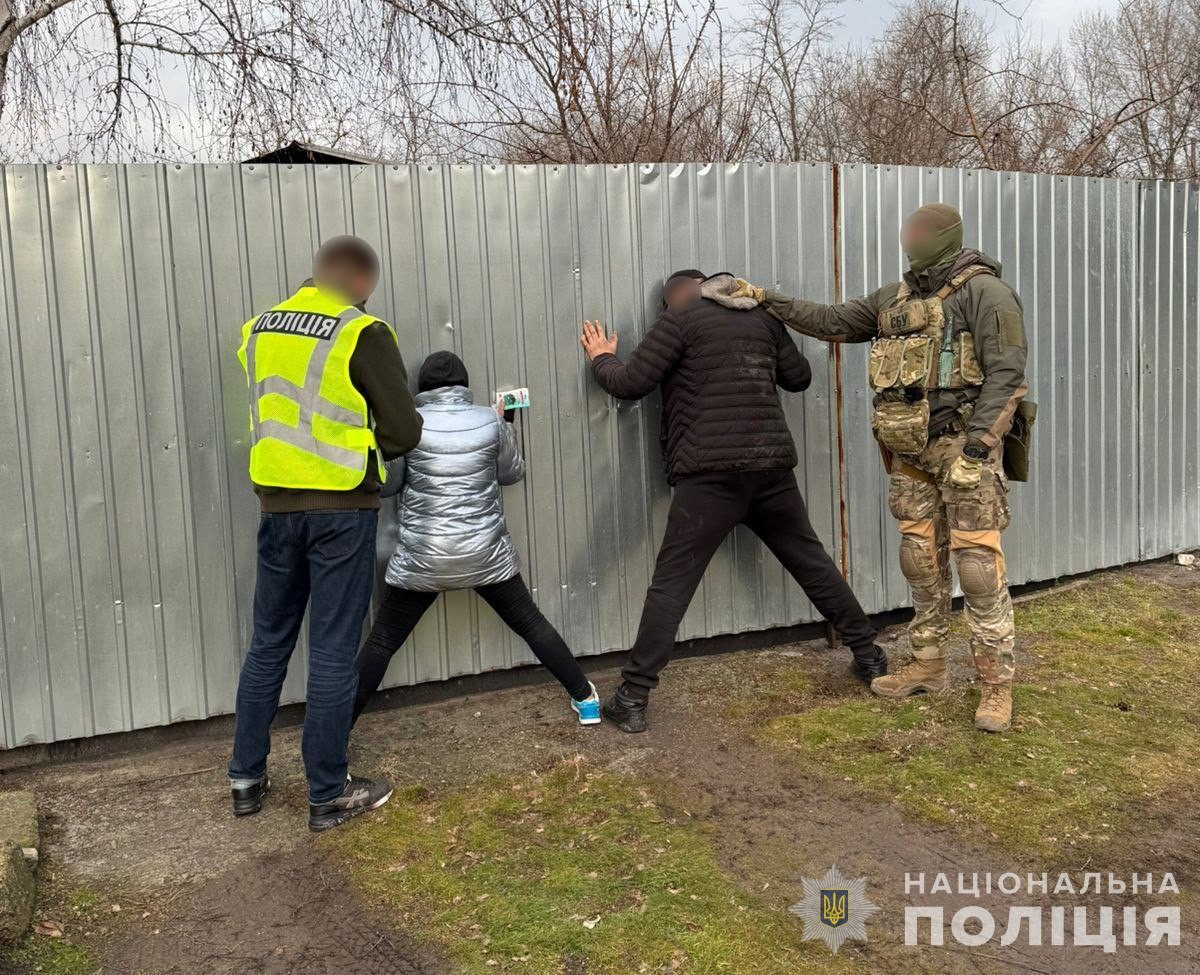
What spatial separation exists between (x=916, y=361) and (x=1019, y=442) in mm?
564

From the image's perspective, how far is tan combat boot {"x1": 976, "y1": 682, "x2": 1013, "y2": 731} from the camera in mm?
3961

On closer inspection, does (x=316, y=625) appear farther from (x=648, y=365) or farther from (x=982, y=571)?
(x=982, y=571)

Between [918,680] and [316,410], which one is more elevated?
[316,410]

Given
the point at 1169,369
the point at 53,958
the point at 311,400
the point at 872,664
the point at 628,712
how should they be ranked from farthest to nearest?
the point at 1169,369
the point at 872,664
the point at 628,712
the point at 311,400
the point at 53,958

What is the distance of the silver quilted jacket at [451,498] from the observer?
12.4 ft

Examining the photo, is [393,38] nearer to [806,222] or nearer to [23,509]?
[806,222]

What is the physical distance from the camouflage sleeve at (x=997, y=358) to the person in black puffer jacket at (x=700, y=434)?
0.84 metres

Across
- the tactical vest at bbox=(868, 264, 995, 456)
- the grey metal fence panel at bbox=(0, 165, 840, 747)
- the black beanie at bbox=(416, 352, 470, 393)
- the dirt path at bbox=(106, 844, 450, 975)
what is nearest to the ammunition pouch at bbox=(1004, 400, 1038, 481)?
the tactical vest at bbox=(868, 264, 995, 456)

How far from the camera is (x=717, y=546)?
4.34 meters

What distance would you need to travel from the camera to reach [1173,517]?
6.58 metres

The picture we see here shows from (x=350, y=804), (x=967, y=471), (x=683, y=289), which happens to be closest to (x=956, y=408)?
(x=967, y=471)

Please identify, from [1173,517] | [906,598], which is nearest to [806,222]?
[906,598]

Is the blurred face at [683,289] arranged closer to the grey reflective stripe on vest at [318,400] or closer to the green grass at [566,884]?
the grey reflective stripe on vest at [318,400]

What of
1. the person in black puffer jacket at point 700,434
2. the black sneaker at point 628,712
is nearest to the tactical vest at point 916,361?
the person in black puffer jacket at point 700,434
